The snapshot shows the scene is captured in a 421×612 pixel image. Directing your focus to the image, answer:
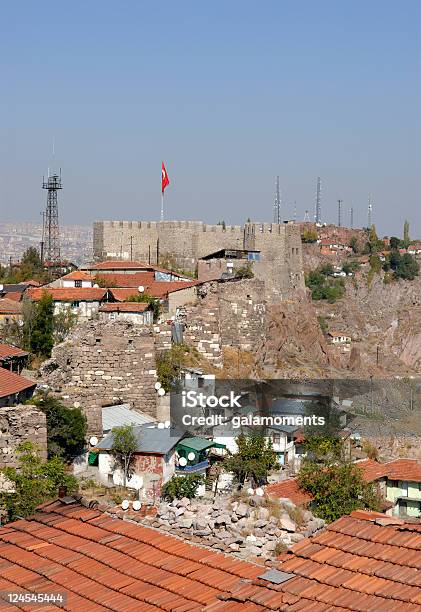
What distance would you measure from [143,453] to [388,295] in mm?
67242

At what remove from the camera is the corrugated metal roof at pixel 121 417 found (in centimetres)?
1732

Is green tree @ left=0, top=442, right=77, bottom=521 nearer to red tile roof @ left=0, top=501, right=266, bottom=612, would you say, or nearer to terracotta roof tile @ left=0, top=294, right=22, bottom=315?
red tile roof @ left=0, top=501, right=266, bottom=612

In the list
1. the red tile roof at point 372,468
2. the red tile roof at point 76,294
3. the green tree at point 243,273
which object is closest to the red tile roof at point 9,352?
the red tile roof at point 76,294

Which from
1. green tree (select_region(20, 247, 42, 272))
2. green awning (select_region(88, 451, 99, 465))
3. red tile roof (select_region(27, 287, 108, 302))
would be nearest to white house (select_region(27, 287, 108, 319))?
red tile roof (select_region(27, 287, 108, 302))

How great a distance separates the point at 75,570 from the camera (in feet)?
25.5

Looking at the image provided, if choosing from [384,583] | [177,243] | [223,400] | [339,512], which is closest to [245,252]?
[177,243]

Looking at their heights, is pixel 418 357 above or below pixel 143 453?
below

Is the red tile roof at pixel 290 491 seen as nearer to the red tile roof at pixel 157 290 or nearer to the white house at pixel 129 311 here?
the white house at pixel 129 311

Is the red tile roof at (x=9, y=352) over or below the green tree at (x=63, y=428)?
over

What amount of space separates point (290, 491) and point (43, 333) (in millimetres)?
9362

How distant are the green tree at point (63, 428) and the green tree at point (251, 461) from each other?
8.90 ft

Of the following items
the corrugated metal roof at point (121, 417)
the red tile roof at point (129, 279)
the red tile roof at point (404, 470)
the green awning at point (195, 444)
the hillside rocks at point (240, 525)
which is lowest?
the red tile roof at point (404, 470)

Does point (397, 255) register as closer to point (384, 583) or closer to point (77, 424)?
point (77, 424)

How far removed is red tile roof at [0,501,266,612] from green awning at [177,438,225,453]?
7932 millimetres
